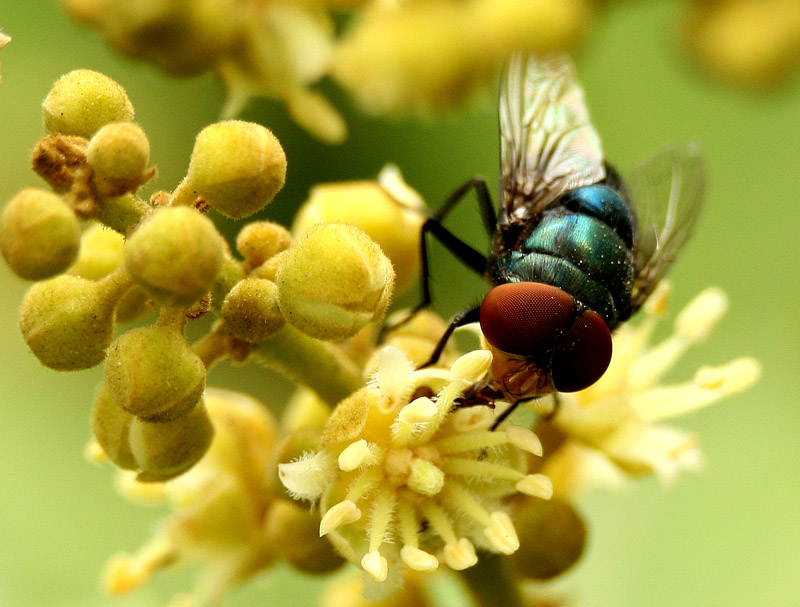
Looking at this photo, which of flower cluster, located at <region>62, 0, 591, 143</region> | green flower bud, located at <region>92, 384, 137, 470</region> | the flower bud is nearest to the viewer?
green flower bud, located at <region>92, 384, 137, 470</region>

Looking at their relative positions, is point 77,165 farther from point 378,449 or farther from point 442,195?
point 442,195

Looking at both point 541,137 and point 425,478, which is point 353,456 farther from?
point 541,137


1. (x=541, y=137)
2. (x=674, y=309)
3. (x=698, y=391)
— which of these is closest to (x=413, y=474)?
(x=698, y=391)

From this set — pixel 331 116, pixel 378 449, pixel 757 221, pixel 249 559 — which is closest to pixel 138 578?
pixel 249 559

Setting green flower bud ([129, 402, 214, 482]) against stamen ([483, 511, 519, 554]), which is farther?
stamen ([483, 511, 519, 554])

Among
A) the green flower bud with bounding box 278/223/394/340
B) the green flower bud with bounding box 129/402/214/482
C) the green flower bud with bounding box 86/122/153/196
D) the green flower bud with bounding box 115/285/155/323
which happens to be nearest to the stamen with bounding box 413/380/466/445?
the green flower bud with bounding box 278/223/394/340

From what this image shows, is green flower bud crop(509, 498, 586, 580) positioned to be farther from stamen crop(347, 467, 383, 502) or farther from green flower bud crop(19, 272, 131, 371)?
green flower bud crop(19, 272, 131, 371)
